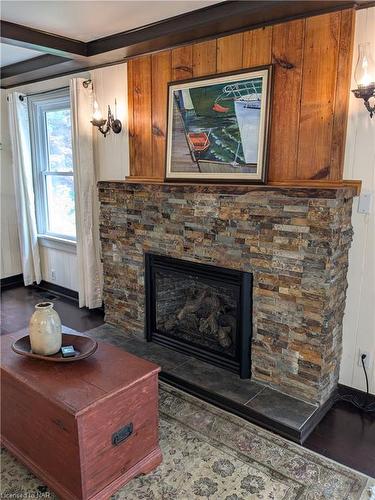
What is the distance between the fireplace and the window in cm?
155

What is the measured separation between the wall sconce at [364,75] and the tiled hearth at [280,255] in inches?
19.1

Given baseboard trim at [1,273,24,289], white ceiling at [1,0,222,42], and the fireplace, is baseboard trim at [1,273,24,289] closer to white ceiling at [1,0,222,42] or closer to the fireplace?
the fireplace

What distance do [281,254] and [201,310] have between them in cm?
86

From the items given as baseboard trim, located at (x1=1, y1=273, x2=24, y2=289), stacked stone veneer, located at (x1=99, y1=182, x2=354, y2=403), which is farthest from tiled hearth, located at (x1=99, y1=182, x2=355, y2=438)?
baseboard trim, located at (x1=1, y1=273, x2=24, y2=289)

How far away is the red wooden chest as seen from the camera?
5.19 feet

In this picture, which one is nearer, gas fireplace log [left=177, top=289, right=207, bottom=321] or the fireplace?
the fireplace

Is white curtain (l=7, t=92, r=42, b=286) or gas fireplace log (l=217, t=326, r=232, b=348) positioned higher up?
white curtain (l=7, t=92, r=42, b=286)

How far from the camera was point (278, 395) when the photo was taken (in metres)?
2.41

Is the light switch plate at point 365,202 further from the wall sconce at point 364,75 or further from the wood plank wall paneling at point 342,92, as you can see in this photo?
the wall sconce at point 364,75

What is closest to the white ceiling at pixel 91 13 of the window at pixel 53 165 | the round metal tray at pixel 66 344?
the window at pixel 53 165

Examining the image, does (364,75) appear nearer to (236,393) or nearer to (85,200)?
(236,393)

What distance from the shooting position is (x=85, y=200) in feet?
11.9

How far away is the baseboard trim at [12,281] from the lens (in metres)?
4.64

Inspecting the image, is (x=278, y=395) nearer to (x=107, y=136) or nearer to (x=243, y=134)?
(x=243, y=134)
